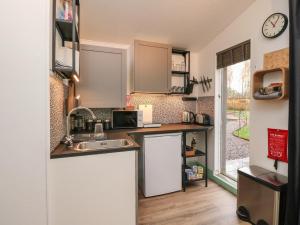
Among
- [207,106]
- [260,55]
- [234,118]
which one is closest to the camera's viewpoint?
[260,55]

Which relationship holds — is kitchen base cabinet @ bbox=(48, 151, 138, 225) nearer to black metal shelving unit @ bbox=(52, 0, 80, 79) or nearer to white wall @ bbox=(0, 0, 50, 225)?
white wall @ bbox=(0, 0, 50, 225)

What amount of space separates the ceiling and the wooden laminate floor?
2.33 m

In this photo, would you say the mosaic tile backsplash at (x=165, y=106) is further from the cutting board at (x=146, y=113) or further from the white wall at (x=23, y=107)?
the white wall at (x=23, y=107)

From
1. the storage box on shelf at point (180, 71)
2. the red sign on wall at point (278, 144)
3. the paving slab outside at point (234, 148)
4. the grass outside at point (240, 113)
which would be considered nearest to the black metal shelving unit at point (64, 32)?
the storage box on shelf at point (180, 71)

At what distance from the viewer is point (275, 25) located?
5.89 feet

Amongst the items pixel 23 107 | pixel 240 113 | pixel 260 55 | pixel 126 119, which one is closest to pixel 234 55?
pixel 260 55

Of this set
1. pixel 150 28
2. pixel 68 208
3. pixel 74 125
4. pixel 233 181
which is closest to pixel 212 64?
pixel 150 28

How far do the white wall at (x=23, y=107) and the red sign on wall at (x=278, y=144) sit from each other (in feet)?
7.02

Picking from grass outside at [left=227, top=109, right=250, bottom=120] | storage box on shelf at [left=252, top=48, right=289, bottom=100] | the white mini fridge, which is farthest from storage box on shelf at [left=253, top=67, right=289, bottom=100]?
the white mini fridge

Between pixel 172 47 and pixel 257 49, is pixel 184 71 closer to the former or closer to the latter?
pixel 172 47

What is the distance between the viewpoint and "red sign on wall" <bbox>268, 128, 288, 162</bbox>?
1723 millimetres

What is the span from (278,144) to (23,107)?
2285mm

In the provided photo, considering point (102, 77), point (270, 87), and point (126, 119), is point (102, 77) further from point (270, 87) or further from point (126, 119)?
point (270, 87)

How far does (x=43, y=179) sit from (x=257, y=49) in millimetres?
2483
